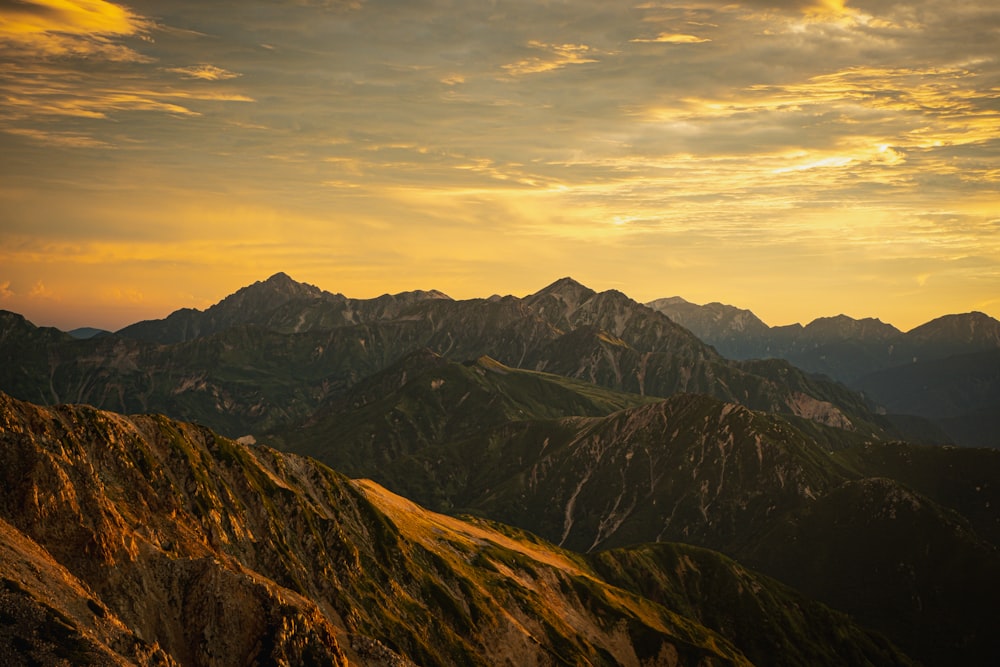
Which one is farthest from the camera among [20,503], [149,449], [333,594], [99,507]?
[333,594]

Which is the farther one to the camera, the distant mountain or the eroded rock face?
the eroded rock face

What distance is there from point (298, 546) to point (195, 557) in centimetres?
4986

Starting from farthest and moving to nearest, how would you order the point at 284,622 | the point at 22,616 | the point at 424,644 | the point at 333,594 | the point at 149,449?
1. the point at 424,644
2. the point at 333,594
3. the point at 149,449
4. the point at 284,622
5. the point at 22,616

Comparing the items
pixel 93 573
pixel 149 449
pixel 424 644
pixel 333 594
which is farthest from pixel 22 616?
pixel 424 644

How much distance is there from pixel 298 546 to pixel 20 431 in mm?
73079

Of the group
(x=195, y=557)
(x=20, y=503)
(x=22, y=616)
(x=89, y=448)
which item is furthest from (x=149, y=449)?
(x=22, y=616)

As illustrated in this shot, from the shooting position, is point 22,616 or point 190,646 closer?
point 22,616

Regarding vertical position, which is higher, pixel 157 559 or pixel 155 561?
pixel 157 559

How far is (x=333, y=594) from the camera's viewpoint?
17400 cm

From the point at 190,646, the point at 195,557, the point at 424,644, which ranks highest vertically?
the point at 195,557

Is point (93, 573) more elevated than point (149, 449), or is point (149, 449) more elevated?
point (149, 449)

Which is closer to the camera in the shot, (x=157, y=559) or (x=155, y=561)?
(x=155, y=561)

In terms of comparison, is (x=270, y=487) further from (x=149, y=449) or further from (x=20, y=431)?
(x=20, y=431)

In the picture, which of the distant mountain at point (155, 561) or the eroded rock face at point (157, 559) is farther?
the eroded rock face at point (157, 559)
